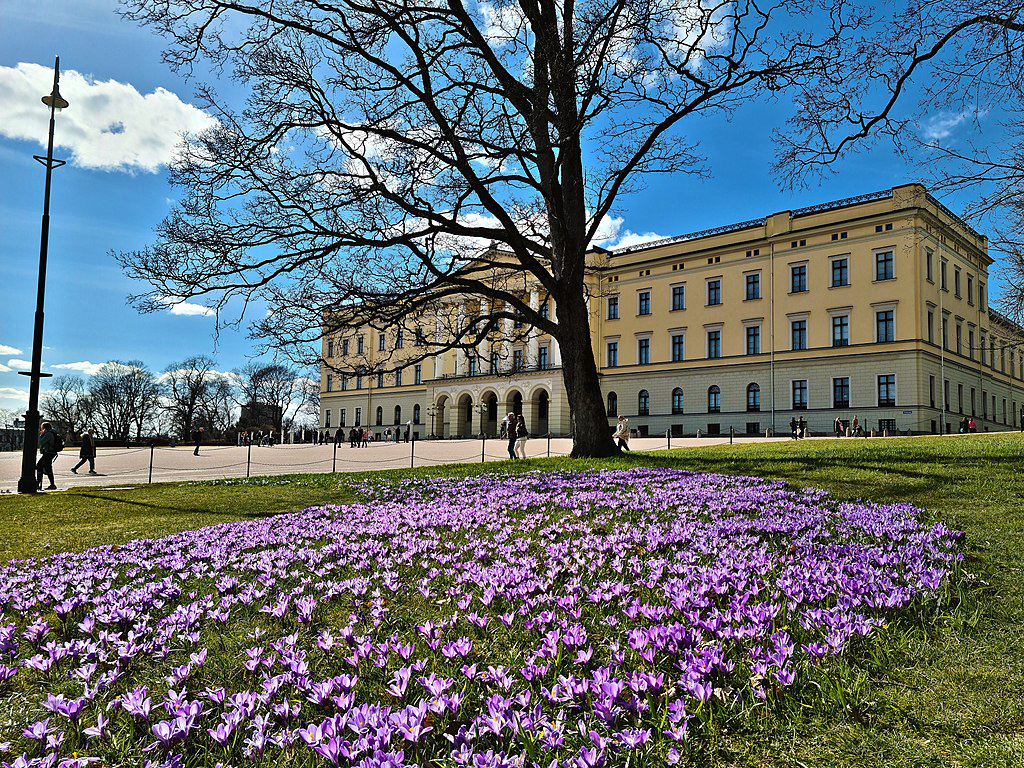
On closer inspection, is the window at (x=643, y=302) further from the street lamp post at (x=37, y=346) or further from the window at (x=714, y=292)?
the street lamp post at (x=37, y=346)

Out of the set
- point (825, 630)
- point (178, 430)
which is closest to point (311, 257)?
point (825, 630)

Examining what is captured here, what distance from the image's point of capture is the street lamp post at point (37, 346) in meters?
15.9

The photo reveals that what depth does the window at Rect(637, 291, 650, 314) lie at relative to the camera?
63875mm

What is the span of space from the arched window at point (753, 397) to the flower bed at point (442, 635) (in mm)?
50931

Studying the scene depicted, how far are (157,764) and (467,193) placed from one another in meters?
15.8

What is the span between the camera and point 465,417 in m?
74.8

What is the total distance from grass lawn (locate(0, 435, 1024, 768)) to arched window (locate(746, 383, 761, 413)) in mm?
42250

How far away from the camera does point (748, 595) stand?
12.9 feet

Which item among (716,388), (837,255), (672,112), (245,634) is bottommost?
(245,634)

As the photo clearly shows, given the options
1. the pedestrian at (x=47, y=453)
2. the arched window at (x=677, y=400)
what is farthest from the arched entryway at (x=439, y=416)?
the pedestrian at (x=47, y=453)

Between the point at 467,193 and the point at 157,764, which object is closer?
the point at 157,764

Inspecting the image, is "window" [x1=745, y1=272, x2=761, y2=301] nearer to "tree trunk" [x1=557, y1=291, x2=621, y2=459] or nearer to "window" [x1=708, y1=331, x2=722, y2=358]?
"window" [x1=708, y1=331, x2=722, y2=358]

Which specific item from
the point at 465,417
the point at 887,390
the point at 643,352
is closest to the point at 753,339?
the point at 643,352

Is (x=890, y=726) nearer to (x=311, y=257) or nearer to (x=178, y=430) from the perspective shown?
(x=311, y=257)
